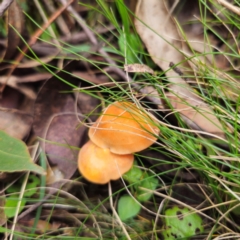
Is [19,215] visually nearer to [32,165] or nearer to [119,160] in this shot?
[32,165]

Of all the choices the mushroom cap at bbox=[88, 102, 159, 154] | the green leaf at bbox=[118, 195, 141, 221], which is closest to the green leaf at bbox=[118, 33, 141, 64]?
the mushroom cap at bbox=[88, 102, 159, 154]

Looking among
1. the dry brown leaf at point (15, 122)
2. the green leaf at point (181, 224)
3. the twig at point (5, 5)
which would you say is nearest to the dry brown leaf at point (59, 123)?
the dry brown leaf at point (15, 122)

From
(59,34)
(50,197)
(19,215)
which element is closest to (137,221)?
(50,197)

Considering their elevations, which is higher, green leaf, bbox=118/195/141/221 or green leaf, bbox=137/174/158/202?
green leaf, bbox=137/174/158/202

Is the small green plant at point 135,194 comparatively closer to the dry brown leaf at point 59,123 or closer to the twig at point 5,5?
the dry brown leaf at point 59,123

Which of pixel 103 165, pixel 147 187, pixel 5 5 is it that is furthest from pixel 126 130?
pixel 5 5

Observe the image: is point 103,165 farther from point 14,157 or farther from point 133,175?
point 14,157

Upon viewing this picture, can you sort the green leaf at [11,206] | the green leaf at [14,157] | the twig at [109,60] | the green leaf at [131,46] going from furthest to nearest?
the green leaf at [131,46]
the twig at [109,60]
the green leaf at [11,206]
the green leaf at [14,157]

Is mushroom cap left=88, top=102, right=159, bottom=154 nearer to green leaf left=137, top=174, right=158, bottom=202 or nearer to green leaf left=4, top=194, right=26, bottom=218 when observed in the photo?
green leaf left=137, top=174, right=158, bottom=202
